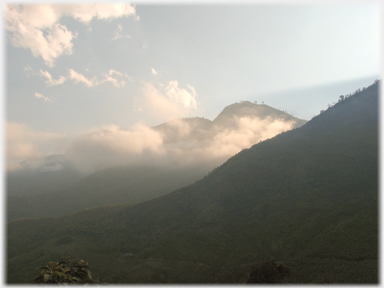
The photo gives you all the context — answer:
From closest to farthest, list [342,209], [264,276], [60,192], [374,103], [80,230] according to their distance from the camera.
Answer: [264,276] → [342,209] → [80,230] → [374,103] → [60,192]

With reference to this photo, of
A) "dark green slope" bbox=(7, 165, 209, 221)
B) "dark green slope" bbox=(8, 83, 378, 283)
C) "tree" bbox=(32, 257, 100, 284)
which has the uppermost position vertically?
"tree" bbox=(32, 257, 100, 284)

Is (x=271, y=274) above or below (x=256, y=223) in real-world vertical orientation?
above

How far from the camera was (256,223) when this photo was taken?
5294 cm

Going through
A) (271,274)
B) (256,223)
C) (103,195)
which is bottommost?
(103,195)

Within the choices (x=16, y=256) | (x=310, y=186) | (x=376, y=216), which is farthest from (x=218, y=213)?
(x=16, y=256)

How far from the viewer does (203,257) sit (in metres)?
44.6

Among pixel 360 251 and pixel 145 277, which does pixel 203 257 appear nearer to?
pixel 145 277

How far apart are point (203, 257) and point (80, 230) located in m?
51.4

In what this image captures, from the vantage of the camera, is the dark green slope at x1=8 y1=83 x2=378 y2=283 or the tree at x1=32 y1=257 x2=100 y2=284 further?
the dark green slope at x1=8 y1=83 x2=378 y2=283

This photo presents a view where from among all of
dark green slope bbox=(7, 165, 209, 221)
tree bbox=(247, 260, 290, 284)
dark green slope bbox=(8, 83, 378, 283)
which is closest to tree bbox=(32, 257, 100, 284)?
tree bbox=(247, 260, 290, 284)

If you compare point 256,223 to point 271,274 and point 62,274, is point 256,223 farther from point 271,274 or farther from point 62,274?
point 62,274

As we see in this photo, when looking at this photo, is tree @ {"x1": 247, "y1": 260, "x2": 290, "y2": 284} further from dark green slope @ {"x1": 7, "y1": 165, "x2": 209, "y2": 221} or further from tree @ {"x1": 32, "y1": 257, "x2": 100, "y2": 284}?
dark green slope @ {"x1": 7, "y1": 165, "x2": 209, "y2": 221}

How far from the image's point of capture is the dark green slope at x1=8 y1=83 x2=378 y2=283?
33.2 meters

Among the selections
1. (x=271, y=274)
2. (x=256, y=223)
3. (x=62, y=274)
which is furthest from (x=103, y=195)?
(x=62, y=274)
